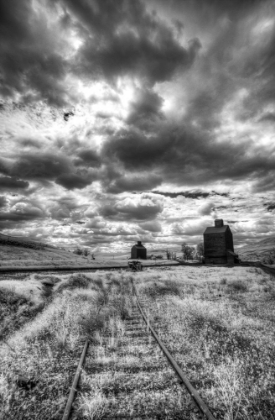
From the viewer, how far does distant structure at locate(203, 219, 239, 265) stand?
45053mm

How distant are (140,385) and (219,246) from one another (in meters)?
44.7

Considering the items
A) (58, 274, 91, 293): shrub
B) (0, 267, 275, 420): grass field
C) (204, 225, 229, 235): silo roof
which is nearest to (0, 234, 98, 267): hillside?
(58, 274, 91, 293): shrub

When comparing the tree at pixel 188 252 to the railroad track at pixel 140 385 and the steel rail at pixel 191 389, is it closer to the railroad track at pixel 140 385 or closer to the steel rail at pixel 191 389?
the railroad track at pixel 140 385

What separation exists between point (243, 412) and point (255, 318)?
19.2ft

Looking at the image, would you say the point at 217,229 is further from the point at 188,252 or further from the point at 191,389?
the point at 188,252

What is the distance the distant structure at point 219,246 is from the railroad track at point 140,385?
42091 mm

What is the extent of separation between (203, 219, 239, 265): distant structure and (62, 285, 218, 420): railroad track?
138ft

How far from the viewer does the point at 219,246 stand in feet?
151

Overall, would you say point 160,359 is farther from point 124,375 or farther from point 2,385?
point 2,385

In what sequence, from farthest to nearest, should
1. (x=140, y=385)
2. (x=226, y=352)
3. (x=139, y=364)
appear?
(x=226, y=352) → (x=139, y=364) → (x=140, y=385)

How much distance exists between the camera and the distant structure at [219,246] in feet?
148

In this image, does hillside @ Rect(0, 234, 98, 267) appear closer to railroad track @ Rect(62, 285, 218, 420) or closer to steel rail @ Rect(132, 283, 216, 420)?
railroad track @ Rect(62, 285, 218, 420)

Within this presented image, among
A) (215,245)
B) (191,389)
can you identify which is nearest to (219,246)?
(215,245)

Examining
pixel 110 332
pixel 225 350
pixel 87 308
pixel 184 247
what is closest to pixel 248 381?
pixel 225 350
